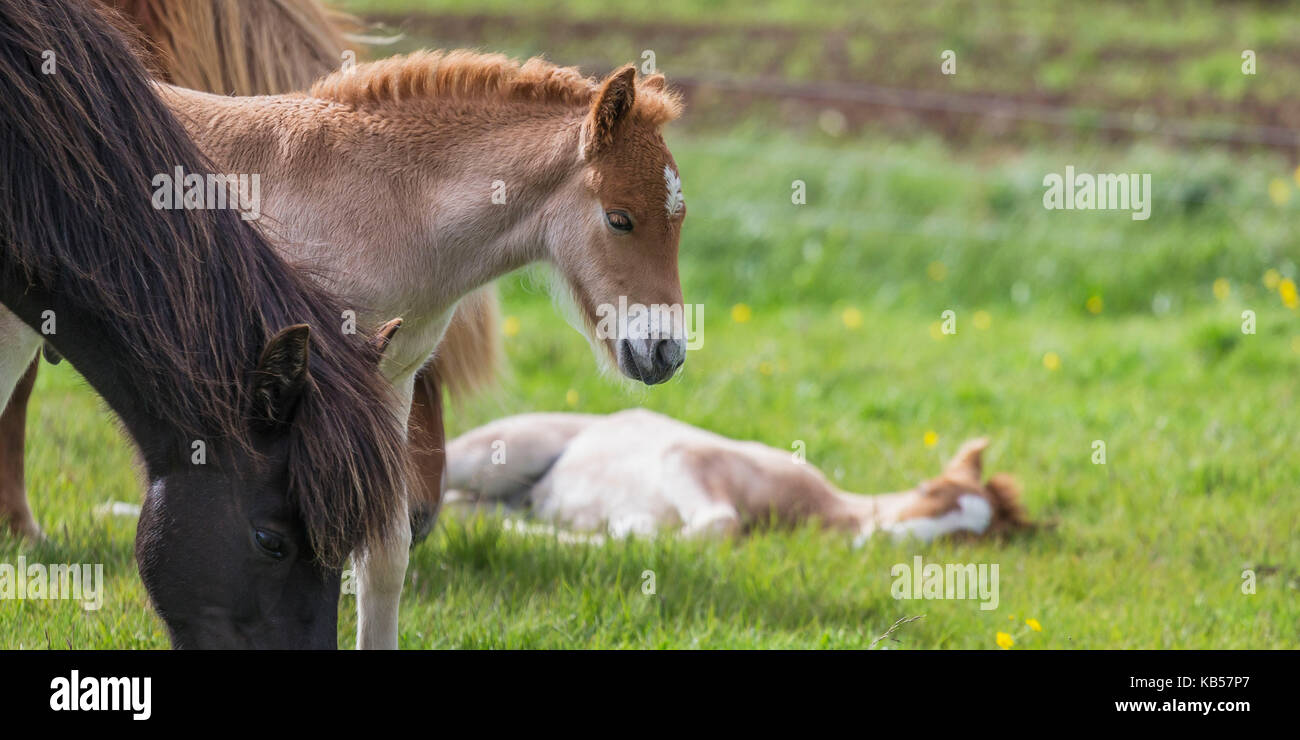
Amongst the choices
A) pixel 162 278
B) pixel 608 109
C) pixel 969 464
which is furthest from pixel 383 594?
pixel 969 464

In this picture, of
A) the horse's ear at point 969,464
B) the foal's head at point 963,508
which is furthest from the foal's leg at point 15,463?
the horse's ear at point 969,464

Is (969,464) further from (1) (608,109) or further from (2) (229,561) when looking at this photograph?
(2) (229,561)

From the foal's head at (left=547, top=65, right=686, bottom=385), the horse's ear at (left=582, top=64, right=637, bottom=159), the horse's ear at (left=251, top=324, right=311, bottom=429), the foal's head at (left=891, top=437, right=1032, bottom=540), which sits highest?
the horse's ear at (left=582, top=64, right=637, bottom=159)

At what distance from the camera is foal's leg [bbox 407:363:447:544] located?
199 inches

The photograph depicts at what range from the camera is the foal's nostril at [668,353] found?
3.83 meters

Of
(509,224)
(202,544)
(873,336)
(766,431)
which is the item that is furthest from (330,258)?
(873,336)

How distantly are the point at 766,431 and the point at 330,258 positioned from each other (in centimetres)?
393

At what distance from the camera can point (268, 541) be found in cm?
314

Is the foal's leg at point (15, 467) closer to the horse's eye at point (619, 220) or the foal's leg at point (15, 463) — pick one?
the foal's leg at point (15, 463)

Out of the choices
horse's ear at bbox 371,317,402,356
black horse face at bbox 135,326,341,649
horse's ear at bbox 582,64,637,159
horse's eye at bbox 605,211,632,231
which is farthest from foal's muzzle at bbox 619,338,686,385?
black horse face at bbox 135,326,341,649

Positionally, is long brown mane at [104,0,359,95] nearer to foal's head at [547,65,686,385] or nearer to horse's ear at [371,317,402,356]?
foal's head at [547,65,686,385]

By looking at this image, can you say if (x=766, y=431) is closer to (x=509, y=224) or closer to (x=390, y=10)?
(x=509, y=224)

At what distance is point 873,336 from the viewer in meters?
9.27

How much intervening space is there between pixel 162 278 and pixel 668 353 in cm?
135
